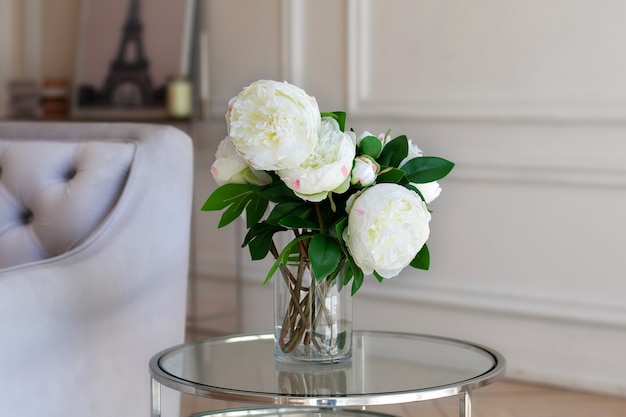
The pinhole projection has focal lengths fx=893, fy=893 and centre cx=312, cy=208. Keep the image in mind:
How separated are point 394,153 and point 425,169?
0.05 meters

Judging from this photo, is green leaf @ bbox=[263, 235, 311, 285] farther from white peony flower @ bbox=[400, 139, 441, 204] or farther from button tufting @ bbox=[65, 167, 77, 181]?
button tufting @ bbox=[65, 167, 77, 181]

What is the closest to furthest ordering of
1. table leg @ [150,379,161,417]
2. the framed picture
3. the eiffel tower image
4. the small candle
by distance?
table leg @ [150,379,161,417], the small candle, the framed picture, the eiffel tower image

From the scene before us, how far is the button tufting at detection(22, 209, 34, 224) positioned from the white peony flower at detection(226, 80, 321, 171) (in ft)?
2.58

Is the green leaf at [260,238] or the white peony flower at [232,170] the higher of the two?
the white peony flower at [232,170]

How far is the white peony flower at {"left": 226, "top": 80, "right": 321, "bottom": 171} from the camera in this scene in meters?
1.11

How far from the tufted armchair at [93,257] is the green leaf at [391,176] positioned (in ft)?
1.89

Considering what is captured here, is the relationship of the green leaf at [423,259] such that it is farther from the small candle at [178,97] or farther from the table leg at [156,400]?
the small candle at [178,97]

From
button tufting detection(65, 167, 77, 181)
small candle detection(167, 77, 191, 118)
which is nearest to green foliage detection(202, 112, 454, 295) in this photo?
button tufting detection(65, 167, 77, 181)

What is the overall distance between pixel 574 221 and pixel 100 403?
1.59m

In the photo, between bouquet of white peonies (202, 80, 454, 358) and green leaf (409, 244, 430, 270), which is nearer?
bouquet of white peonies (202, 80, 454, 358)

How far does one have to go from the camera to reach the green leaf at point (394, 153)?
1.25 meters

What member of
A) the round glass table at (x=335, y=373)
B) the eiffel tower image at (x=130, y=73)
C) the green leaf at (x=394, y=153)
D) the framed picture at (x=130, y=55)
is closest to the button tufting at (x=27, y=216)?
the round glass table at (x=335, y=373)

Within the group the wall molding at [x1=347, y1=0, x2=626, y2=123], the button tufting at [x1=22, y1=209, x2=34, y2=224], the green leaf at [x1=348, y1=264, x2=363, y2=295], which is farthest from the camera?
the wall molding at [x1=347, y1=0, x2=626, y2=123]

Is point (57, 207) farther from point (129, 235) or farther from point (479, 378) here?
point (479, 378)
